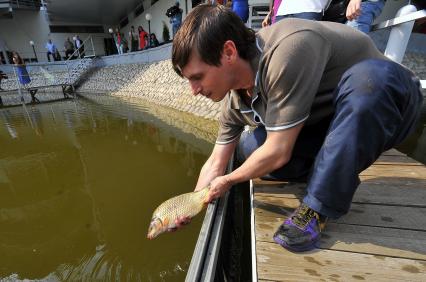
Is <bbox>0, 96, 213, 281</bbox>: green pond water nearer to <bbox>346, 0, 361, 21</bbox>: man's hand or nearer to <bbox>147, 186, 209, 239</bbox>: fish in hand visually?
<bbox>147, 186, 209, 239</bbox>: fish in hand

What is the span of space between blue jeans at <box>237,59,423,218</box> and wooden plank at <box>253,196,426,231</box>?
25cm

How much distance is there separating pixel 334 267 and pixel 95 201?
10.0ft

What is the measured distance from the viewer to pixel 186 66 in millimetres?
1349

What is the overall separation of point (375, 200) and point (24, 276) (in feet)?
9.34

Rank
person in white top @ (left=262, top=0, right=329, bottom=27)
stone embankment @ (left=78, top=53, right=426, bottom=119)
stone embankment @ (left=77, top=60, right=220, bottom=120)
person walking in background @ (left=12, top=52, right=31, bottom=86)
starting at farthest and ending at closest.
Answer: person walking in background @ (left=12, top=52, right=31, bottom=86), stone embankment @ (left=77, top=60, right=220, bottom=120), stone embankment @ (left=78, top=53, right=426, bottom=119), person in white top @ (left=262, top=0, right=329, bottom=27)

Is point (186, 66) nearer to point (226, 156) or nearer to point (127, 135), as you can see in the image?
point (226, 156)

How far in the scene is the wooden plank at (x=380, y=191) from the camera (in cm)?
149

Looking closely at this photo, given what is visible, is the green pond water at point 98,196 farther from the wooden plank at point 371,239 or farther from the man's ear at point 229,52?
the man's ear at point 229,52

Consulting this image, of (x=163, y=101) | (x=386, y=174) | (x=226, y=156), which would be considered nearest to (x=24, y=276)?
(x=226, y=156)

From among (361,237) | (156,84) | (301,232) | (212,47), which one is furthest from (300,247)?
(156,84)

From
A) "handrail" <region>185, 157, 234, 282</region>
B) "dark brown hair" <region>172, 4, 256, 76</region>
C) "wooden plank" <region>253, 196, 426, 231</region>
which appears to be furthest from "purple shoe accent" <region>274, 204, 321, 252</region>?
"dark brown hair" <region>172, 4, 256, 76</region>

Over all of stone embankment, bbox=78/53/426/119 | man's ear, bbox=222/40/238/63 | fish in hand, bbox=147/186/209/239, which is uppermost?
man's ear, bbox=222/40/238/63

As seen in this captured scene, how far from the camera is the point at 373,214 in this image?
139 centimetres

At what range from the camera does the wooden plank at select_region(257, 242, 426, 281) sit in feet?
3.39
